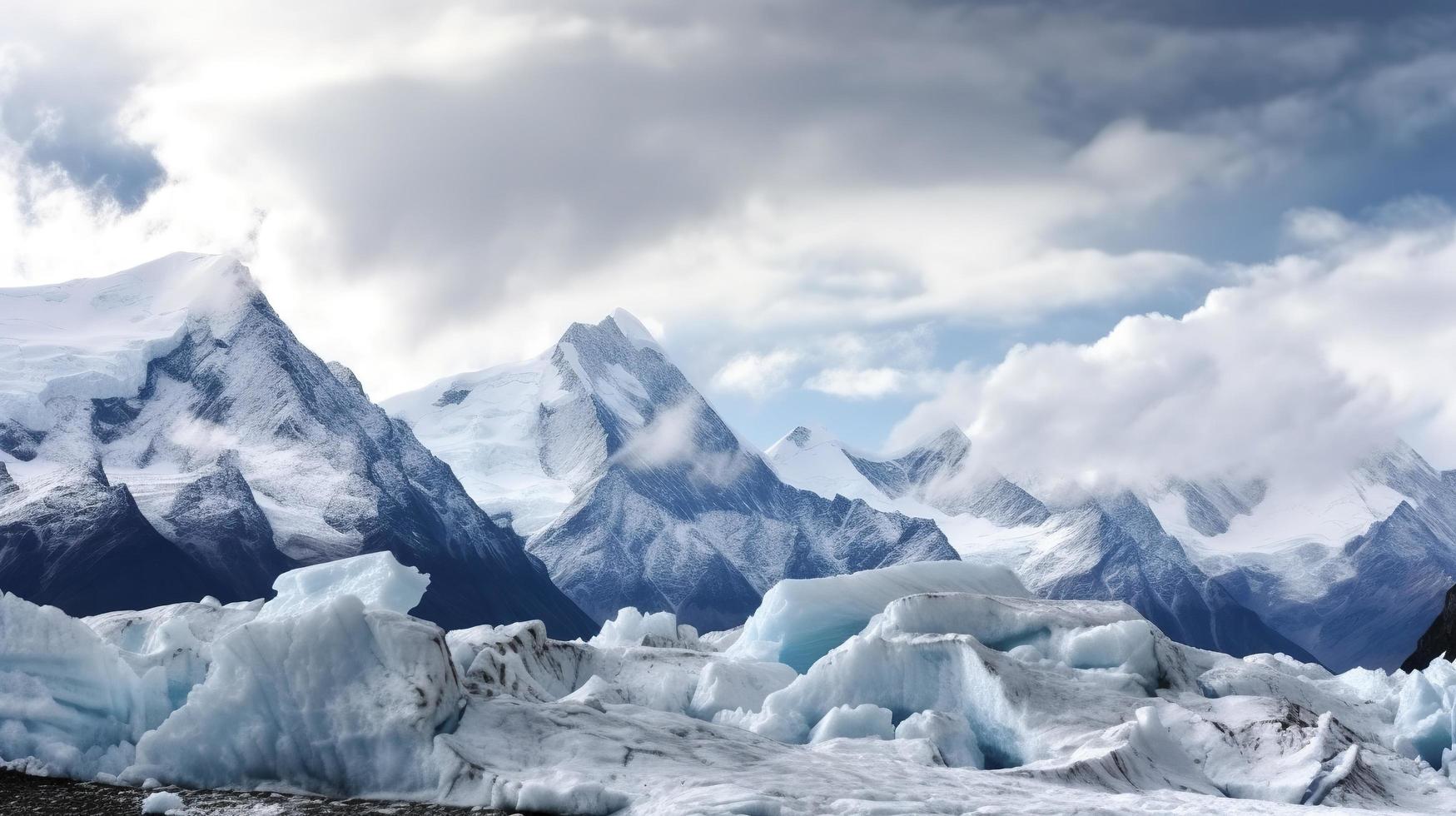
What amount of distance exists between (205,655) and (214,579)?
175 m

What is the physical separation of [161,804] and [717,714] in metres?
14.0

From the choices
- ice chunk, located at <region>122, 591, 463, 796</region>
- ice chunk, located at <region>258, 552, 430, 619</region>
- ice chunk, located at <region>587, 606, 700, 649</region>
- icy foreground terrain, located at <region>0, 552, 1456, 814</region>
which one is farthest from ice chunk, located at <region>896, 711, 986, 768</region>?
ice chunk, located at <region>587, 606, 700, 649</region>

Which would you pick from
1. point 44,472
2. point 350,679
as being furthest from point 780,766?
point 44,472

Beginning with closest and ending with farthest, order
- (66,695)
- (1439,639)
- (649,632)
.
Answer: (66,695)
(649,632)
(1439,639)

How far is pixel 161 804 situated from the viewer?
1648cm

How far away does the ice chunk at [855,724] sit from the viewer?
26652mm

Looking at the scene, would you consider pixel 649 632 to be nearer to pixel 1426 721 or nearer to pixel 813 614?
pixel 813 614

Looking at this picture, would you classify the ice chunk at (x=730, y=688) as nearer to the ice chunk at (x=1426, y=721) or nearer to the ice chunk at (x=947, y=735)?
the ice chunk at (x=947, y=735)

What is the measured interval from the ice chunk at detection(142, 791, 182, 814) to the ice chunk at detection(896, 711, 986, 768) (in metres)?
14.4

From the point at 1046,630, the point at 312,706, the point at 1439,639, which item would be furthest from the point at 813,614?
the point at 1439,639

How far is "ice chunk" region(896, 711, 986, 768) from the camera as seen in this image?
85.0 feet

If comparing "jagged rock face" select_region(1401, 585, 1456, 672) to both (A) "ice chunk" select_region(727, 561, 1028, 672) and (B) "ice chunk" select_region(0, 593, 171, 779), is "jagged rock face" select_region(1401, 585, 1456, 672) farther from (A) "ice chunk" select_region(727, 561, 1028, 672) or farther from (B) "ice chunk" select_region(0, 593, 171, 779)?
(B) "ice chunk" select_region(0, 593, 171, 779)

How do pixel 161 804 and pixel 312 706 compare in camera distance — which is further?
pixel 312 706

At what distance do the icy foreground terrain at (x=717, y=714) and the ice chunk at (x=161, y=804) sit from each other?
2300mm
